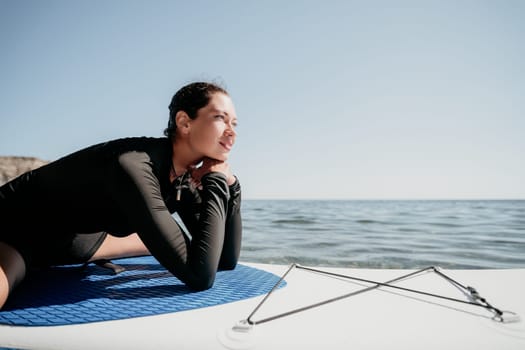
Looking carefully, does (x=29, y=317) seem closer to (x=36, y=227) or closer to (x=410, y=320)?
(x=36, y=227)

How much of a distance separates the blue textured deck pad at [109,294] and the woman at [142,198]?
87 millimetres

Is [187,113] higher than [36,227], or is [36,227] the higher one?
[187,113]

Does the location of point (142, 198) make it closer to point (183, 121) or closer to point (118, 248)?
point (183, 121)

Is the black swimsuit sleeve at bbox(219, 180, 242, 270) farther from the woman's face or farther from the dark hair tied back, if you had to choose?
the dark hair tied back

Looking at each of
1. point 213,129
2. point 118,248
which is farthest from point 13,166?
point 213,129

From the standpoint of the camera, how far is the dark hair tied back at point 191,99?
5.41 ft

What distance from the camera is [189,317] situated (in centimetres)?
114

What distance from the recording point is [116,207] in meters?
1.46

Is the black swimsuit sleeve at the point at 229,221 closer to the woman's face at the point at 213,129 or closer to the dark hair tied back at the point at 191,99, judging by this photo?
the woman's face at the point at 213,129

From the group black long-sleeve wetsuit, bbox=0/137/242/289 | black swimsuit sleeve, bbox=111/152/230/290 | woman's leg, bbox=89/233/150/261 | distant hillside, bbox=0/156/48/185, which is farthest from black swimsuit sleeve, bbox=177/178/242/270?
distant hillside, bbox=0/156/48/185

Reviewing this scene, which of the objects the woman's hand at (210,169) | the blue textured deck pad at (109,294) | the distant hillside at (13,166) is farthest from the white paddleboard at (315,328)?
the distant hillside at (13,166)

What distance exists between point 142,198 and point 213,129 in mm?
556

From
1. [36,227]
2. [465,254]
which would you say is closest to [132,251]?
[36,227]

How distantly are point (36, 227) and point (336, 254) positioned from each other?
375 centimetres
